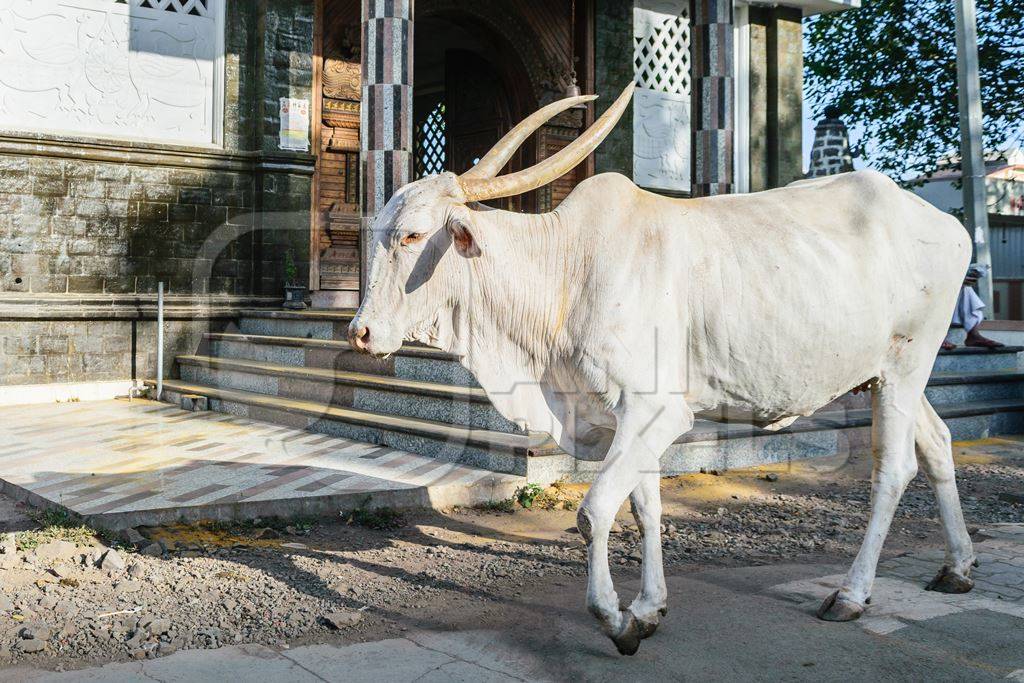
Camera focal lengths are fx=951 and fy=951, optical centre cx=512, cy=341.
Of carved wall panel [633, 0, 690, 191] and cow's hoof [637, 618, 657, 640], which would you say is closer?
cow's hoof [637, 618, 657, 640]

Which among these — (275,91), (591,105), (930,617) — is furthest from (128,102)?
(930,617)

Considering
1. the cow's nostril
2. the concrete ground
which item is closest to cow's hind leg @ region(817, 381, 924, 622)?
the concrete ground

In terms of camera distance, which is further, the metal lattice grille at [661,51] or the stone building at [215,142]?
the metal lattice grille at [661,51]

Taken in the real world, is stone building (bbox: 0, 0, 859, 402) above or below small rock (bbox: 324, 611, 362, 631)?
above

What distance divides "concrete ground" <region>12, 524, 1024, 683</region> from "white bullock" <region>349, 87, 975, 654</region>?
184 millimetres

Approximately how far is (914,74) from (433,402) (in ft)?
62.0

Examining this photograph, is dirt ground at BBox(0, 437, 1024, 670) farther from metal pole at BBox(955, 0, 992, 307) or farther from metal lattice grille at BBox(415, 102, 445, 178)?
metal lattice grille at BBox(415, 102, 445, 178)

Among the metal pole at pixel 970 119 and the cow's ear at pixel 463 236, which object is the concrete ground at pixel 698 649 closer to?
the cow's ear at pixel 463 236

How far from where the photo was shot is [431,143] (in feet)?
49.8

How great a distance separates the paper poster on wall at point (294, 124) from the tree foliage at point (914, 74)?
50.3 ft

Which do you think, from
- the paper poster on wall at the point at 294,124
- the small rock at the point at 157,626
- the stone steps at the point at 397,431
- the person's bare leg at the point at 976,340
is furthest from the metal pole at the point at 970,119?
the small rock at the point at 157,626

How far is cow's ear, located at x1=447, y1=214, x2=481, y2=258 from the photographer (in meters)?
3.20

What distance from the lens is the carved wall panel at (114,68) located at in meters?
9.10

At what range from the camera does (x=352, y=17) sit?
11.0m
